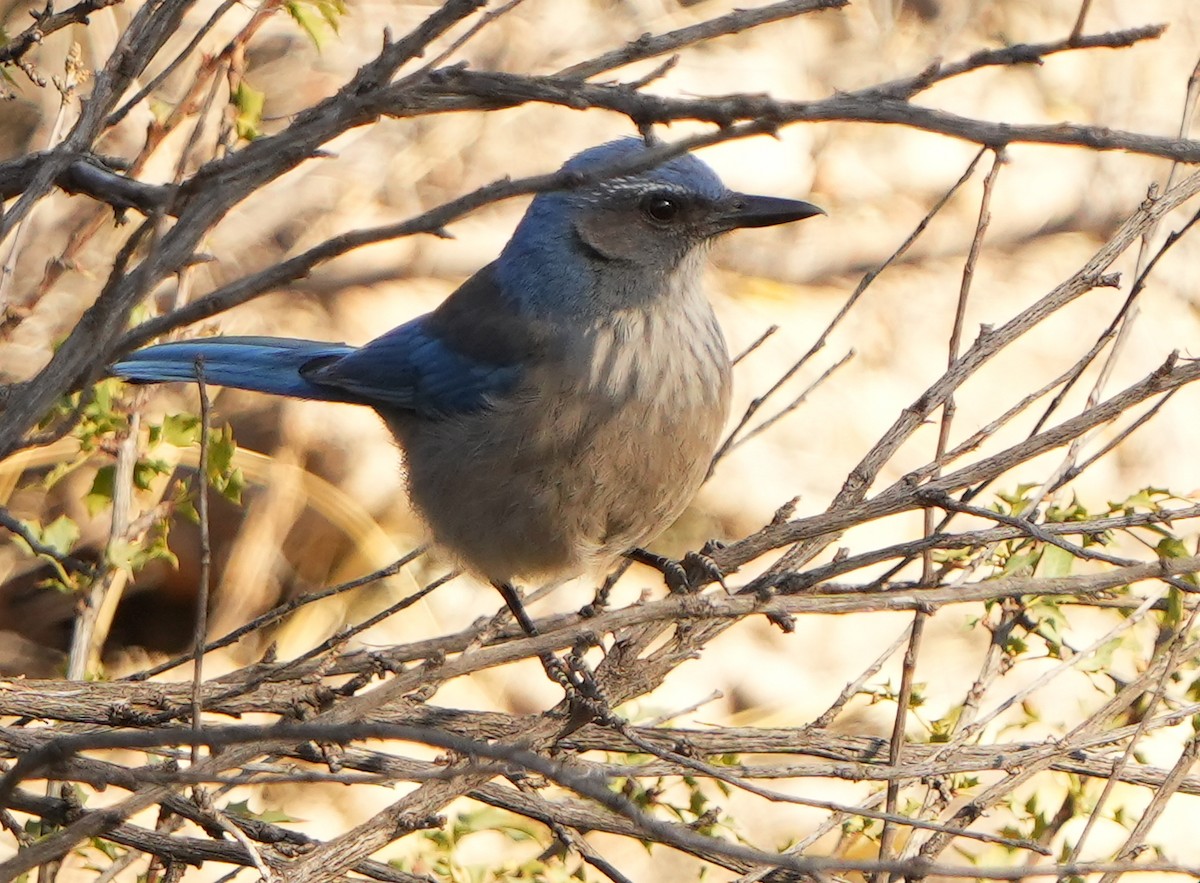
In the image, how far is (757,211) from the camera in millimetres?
4227

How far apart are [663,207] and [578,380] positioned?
1.98ft

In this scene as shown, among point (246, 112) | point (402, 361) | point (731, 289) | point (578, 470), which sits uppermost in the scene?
point (731, 289)

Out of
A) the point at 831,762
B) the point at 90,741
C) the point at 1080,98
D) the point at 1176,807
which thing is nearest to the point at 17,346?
the point at 831,762

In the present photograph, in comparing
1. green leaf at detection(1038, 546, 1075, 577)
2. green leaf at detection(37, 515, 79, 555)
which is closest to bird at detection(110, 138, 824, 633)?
green leaf at detection(37, 515, 79, 555)

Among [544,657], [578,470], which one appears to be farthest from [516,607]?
[544,657]

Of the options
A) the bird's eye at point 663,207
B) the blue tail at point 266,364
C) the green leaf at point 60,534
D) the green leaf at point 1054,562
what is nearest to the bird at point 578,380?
the bird's eye at point 663,207

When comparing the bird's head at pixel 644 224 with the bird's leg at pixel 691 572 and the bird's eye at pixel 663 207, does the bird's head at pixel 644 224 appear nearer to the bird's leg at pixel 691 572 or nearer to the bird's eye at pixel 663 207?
the bird's eye at pixel 663 207

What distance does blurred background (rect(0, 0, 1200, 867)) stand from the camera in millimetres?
5891

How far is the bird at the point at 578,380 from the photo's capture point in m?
3.99

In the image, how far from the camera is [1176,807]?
6496mm

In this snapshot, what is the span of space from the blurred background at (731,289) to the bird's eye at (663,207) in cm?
152

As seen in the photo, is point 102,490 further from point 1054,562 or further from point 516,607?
point 1054,562

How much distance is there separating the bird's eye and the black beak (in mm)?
131

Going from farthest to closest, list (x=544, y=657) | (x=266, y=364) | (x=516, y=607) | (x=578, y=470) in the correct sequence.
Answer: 1. (x=266, y=364)
2. (x=516, y=607)
3. (x=578, y=470)
4. (x=544, y=657)
